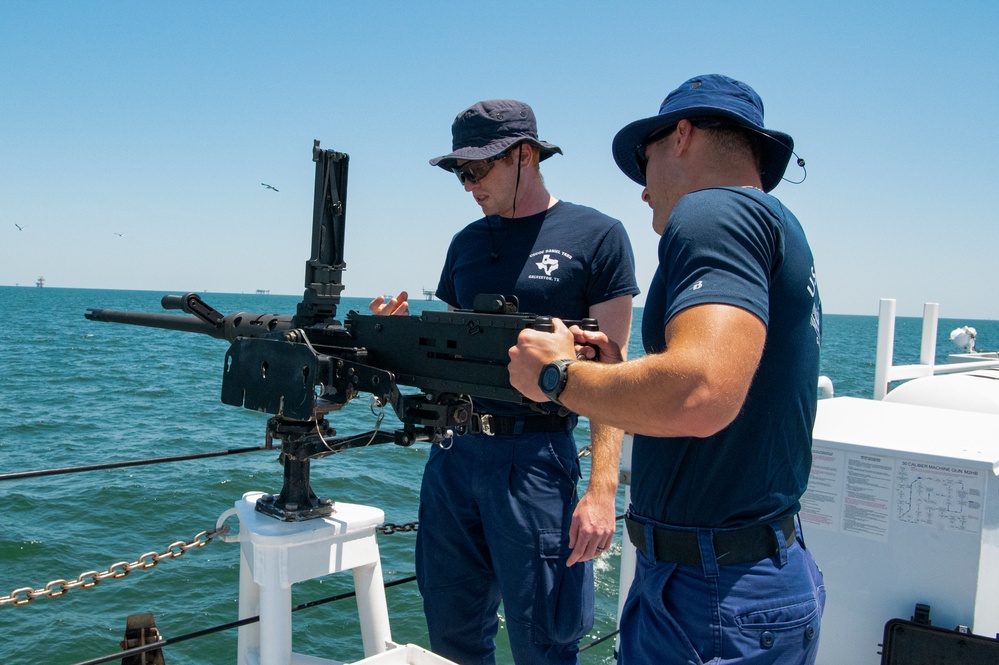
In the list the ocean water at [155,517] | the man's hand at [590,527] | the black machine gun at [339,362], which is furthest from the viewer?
the ocean water at [155,517]

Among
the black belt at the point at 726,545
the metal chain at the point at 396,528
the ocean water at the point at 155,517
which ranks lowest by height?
the ocean water at the point at 155,517

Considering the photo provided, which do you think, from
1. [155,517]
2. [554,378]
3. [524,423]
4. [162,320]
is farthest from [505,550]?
[155,517]

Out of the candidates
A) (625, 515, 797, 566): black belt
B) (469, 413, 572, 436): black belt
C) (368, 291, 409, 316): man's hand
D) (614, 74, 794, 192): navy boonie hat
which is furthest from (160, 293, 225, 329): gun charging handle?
(625, 515, 797, 566): black belt

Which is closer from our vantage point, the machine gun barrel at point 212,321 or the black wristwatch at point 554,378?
the black wristwatch at point 554,378

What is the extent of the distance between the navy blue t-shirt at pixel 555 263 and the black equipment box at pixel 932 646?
1474 millimetres

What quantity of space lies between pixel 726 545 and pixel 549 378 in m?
0.49

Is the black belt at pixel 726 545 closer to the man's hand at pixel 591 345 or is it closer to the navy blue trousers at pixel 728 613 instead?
the navy blue trousers at pixel 728 613

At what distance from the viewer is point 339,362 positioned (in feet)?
7.06

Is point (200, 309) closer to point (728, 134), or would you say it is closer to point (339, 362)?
point (339, 362)

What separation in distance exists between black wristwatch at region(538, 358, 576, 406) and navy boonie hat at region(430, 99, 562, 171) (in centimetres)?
115

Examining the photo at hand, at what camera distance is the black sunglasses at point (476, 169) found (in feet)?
8.56

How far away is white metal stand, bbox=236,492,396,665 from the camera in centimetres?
231

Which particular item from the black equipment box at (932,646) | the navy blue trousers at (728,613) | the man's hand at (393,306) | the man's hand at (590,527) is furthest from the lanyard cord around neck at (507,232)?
the black equipment box at (932,646)

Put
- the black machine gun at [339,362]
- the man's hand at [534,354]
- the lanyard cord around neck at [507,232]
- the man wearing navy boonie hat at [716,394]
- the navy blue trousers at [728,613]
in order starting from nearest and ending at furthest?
the man wearing navy boonie hat at [716,394], the navy blue trousers at [728,613], the man's hand at [534,354], the black machine gun at [339,362], the lanyard cord around neck at [507,232]
